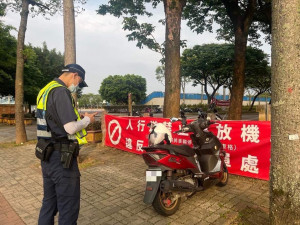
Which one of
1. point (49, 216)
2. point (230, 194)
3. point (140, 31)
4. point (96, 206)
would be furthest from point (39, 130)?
point (140, 31)

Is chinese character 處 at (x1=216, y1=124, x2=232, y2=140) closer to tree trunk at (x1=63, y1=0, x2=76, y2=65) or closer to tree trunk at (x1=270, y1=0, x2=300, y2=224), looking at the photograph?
tree trunk at (x1=270, y1=0, x2=300, y2=224)

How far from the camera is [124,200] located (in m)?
4.07

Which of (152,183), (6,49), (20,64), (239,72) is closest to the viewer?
(152,183)

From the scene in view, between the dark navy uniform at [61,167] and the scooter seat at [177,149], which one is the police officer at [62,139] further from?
the scooter seat at [177,149]

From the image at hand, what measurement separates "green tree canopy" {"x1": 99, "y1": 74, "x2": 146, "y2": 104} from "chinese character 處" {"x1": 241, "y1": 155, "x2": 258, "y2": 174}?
2223 inches

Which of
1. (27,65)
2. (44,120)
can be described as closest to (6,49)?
(27,65)

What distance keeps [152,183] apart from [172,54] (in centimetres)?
446

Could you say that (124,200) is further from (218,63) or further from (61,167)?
(218,63)

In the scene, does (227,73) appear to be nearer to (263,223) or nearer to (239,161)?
(239,161)

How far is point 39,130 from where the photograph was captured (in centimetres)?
244

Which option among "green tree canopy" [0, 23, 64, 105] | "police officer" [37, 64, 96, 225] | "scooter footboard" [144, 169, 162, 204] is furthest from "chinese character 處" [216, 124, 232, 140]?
"green tree canopy" [0, 23, 64, 105]

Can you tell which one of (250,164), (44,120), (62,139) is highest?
(44,120)

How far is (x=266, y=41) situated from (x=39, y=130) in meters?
15.2

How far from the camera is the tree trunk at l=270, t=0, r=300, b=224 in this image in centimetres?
216
